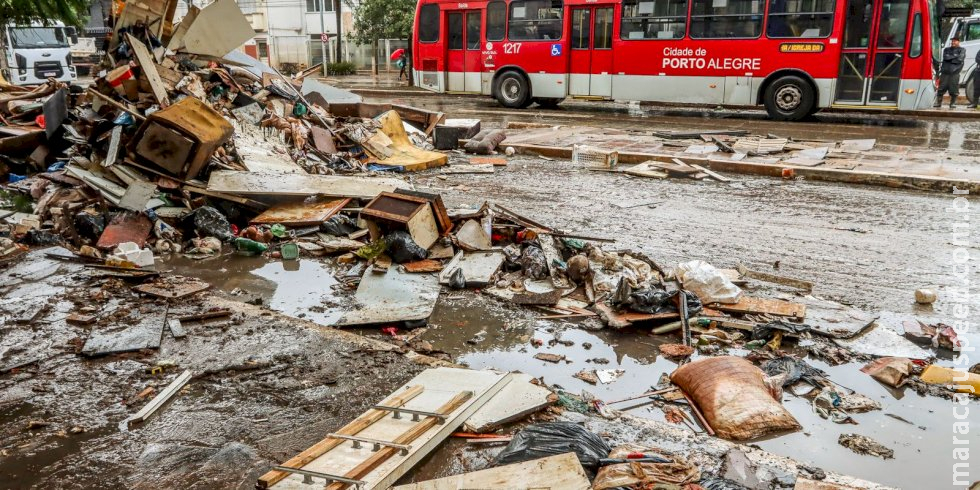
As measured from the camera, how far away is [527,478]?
3.14 m

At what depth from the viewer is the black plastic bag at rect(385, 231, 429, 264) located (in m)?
6.57

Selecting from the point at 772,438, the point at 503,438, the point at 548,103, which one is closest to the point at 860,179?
the point at 772,438

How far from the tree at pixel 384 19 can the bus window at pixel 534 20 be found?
12955 millimetres

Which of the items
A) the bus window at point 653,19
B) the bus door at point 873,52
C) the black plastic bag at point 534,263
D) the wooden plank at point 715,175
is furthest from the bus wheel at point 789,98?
the black plastic bag at point 534,263

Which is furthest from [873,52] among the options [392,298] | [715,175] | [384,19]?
[384,19]

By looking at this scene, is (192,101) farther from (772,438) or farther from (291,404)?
(772,438)

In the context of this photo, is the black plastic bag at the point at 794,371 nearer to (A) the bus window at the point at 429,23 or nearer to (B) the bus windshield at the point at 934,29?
(B) the bus windshield at the point at 934,29

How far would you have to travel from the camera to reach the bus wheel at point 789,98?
648 inches

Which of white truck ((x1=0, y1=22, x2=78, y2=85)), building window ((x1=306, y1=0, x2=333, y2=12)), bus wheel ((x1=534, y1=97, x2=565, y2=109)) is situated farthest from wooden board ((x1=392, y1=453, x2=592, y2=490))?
building window ((x1=306, y1=0, x2=333, y2=12))

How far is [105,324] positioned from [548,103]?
60.7 ft

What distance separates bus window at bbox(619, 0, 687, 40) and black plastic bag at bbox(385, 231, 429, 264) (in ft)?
44.1

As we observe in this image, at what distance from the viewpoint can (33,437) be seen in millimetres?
3736

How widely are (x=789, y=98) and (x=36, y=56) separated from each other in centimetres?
2527

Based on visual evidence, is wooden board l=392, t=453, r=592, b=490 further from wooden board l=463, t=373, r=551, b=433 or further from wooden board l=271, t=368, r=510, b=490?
wooden board l=463, t=373, r=551, b=433
